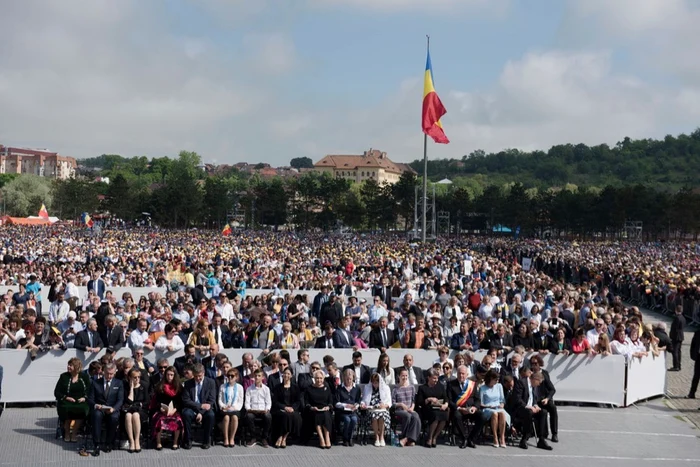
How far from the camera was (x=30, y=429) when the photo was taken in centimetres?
1085

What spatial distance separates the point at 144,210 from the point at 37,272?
86.2 meters

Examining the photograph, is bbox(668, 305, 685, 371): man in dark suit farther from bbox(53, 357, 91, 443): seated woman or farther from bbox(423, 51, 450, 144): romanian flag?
bbox(423, 51, 450, 144): romanian flag

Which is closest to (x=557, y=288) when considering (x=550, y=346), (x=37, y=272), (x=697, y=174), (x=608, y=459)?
(x=550, y=346)

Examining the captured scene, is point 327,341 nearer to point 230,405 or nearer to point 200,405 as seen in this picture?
point 230,405

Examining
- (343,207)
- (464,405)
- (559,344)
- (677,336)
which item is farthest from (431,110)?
(343,207)

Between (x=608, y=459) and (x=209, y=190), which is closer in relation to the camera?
(x=608, y=459)

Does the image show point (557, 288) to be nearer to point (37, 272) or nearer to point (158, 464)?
point (158, 464)

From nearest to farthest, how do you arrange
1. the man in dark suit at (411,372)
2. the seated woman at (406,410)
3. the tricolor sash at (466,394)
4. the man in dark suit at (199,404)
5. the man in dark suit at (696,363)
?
the man in dark suit at (199,404) → the seated woman at (406,410) → the tricolor sash at (466,394) → the man in dark suit at (411,372) → the man in dark suit at (696,363)

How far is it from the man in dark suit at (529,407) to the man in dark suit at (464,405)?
549 mm

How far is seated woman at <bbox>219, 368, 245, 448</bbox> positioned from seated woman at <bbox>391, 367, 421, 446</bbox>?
7.03 ft

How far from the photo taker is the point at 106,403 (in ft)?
33.5

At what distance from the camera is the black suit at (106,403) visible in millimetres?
10102

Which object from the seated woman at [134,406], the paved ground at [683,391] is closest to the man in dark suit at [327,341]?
the seated woman at [134,406]

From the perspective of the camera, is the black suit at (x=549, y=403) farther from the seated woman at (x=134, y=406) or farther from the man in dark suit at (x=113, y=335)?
the man in dark suit at (x=113, y=335)
